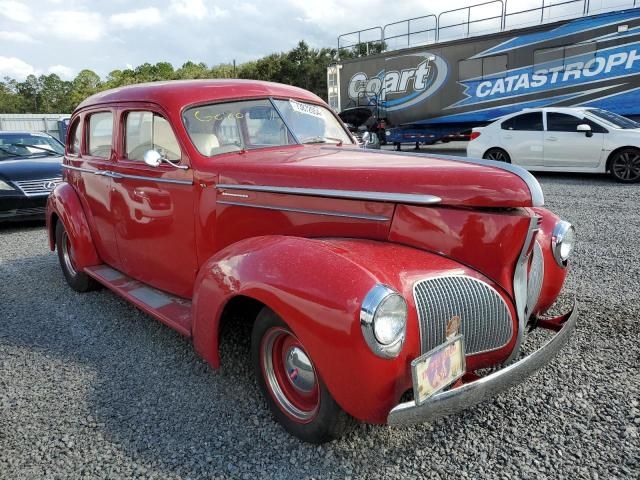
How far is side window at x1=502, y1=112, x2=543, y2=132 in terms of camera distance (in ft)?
32.4

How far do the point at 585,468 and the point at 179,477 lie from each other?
70.4 inches

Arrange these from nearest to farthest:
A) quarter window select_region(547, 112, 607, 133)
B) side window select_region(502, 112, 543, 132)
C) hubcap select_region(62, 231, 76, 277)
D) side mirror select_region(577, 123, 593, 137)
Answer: hubcap select_region(62, 231, 76, 277)
side mirror select_region(577, 123, 593, 137)
quarter window select_region(547, 112, 607, 133)
side window select_region(502, 112, 543, 132)

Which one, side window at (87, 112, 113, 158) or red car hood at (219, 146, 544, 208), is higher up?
side window at (87, 112, 113, 158)

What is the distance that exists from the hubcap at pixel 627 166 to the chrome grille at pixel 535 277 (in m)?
7.81

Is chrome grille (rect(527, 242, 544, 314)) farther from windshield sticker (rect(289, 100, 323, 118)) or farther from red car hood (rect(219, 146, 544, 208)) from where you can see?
windshield sticker (rect(289, 100, 323, 118))

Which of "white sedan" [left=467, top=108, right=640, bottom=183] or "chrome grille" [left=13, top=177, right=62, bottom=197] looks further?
"white sedan" [left=467, top=108, right=640, bottom=183]

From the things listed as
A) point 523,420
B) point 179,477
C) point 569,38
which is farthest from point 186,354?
point 569,38

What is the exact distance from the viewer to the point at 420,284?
212 centimetres

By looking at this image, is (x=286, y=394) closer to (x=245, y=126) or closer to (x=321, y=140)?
(x=245, y=126)

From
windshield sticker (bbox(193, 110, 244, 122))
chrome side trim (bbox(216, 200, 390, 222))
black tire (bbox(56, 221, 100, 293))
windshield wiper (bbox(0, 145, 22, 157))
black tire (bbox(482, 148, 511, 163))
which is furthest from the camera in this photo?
black tire (bbox(482, 148, 511, 163))

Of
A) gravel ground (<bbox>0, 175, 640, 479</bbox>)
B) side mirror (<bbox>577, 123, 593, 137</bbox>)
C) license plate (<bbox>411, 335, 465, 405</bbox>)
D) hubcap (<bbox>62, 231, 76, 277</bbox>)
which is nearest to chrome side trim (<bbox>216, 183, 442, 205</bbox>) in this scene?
license plate (<bbox>411, 335, 465, 405</bbox>)

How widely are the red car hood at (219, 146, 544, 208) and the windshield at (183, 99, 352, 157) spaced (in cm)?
16

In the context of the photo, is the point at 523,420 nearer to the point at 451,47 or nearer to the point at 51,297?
the point at 51,297

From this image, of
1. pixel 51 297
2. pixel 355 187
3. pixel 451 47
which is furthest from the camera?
pixel 451 47
